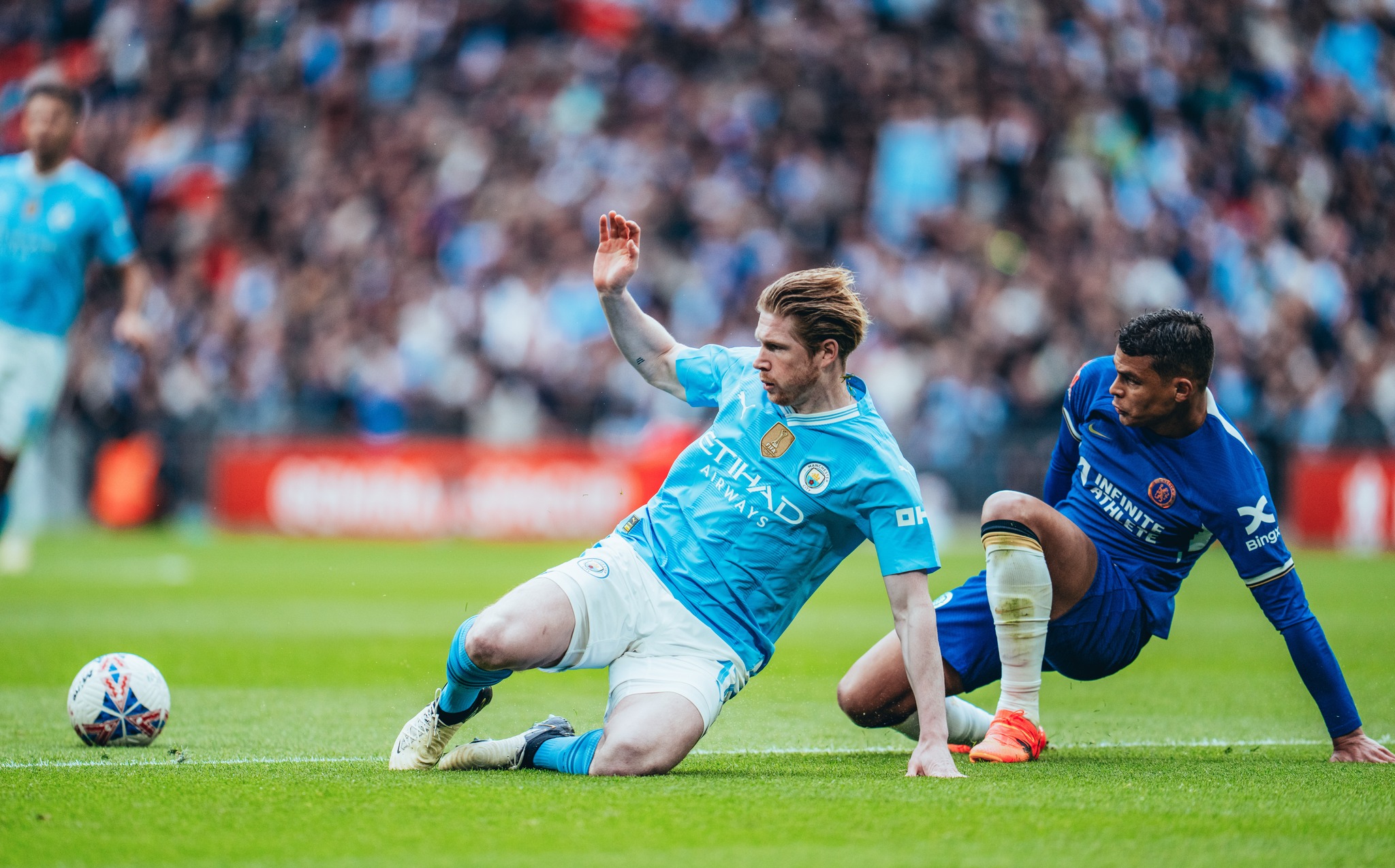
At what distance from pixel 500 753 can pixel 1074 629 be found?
2.17 metres

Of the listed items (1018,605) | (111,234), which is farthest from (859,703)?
(111,234)

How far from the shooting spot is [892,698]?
5488 mm

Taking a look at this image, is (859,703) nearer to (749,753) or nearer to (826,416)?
(749,753)

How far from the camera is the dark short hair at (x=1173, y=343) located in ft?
16.8

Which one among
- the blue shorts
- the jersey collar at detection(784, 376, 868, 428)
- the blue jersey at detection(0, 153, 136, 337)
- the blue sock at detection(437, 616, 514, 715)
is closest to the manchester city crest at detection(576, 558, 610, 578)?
the blue sock at detection(437, 616, 514, 715)

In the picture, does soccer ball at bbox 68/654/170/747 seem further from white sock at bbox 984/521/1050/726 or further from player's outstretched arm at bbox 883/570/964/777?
white sock at bbox 984/521/1050/726

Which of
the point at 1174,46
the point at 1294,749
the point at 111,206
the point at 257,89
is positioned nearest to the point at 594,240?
the point at 257,89

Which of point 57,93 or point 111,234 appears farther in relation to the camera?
point 111,234

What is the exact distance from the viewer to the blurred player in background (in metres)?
8.29

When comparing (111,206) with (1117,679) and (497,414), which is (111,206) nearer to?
(1117,679)

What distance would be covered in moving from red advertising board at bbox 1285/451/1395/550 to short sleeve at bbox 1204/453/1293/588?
1390 cm

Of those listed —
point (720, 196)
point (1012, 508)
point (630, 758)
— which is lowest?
point (630, 758)

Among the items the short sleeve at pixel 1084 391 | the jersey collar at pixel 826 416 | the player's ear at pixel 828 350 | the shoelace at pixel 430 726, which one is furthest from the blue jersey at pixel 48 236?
the short sleeve at pixel 1084 391

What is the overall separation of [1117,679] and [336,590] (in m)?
7.38
